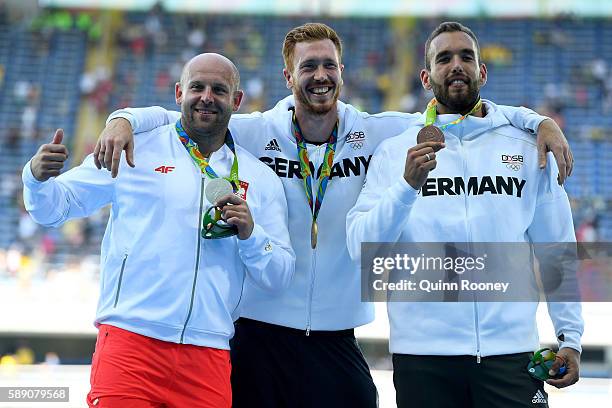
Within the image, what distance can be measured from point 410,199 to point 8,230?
12898 millimetres

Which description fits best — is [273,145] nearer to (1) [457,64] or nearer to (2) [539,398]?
(1) [457,64]

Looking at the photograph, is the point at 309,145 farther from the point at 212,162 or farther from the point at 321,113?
the point at 212,162

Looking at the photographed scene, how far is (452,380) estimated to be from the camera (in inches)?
118

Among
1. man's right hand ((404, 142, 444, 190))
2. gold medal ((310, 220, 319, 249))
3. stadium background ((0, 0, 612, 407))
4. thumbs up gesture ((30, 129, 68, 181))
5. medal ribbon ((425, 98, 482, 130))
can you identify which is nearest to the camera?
man's right hand ((404, 142, 444, 190))

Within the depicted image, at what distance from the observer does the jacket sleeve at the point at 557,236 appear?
3.19m

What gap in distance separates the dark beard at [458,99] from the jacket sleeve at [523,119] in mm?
208

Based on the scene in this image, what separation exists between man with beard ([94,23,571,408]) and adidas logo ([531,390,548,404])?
2.56 feet

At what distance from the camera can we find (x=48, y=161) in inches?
115

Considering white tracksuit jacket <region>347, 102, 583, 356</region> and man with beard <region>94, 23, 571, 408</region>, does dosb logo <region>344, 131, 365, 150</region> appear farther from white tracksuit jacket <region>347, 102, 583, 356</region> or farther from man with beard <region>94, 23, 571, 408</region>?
white tracksuit jacket <region>347, 102, 583, 356</region>

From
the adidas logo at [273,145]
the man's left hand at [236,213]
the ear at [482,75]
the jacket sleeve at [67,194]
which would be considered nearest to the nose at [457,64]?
the ear at [482,75]

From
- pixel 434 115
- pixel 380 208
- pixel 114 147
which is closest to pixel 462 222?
pixel 380 208

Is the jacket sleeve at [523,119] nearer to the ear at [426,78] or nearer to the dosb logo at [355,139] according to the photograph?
the ear at [426,78]

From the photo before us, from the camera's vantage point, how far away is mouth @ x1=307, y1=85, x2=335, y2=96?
3.45 m

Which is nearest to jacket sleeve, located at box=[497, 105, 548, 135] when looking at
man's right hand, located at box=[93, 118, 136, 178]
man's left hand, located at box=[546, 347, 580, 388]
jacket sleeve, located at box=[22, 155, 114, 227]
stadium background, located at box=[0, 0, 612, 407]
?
man's left hand, located at box=[546, 347, 580, 388]
